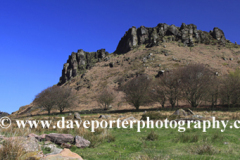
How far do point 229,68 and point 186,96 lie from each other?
62988mm

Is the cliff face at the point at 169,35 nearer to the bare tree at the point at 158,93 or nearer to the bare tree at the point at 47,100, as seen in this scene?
the bare tree at the point at 158,93

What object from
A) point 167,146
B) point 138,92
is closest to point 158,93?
point 138,92

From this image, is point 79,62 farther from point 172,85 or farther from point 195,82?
point 195,82

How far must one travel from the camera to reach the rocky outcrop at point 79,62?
502 ft

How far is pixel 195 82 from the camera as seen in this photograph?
148 ft

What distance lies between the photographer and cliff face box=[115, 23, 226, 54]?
412ft

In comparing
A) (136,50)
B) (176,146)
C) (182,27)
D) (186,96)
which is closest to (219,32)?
(182,27)

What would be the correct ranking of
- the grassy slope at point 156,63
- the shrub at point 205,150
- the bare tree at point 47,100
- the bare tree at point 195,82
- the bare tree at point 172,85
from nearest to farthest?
the shrub at point 205,150, the bare tree at point 195,82, the bare tree at point 172,85, the bare tree at point 47,100, the grassy slope at point 156,63

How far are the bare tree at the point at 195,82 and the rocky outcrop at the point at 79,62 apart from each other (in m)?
111

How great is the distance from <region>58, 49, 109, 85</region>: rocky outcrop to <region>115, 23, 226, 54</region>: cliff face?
3013cm

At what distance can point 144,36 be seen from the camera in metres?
140

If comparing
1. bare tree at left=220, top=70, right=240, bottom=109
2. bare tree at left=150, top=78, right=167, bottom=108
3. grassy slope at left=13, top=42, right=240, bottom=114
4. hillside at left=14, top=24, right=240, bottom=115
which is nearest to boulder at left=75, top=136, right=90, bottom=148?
bare tree at left=150, top=78, right=167, bottom=108

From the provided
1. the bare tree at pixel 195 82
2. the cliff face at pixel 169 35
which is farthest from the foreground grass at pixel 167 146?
the cliff face at pixel 169 35

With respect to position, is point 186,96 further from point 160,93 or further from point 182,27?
point 182,27
